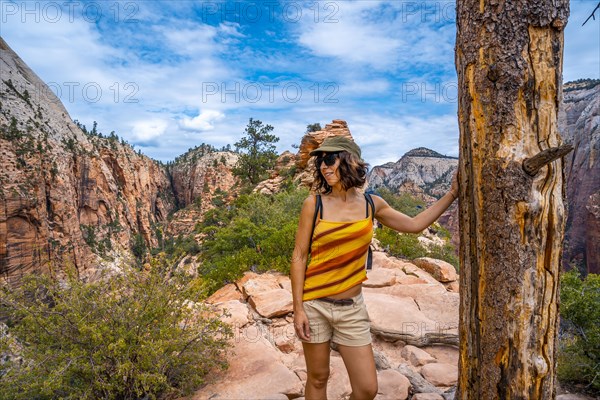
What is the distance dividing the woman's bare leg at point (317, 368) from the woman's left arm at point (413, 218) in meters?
0.81

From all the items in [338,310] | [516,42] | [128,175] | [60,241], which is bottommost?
[60,241]

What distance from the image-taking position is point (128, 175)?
5944cm

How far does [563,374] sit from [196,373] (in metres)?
3.52

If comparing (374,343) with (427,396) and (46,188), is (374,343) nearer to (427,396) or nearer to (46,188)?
(427,396)

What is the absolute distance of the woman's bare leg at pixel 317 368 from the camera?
6.64 ft

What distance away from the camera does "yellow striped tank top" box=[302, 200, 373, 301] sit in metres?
1.98

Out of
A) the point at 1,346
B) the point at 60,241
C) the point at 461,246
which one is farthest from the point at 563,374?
the point at 60,241

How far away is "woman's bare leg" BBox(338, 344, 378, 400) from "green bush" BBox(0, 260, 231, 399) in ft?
5.46

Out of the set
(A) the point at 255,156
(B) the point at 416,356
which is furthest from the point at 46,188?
(B) the point at 416,356

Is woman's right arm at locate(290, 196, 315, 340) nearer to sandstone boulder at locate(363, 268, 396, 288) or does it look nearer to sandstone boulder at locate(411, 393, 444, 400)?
sandstone boulder at locate(411, 393, 444, 400)

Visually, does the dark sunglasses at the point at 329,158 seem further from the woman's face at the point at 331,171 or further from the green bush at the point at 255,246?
the green bush at the point at 255,246

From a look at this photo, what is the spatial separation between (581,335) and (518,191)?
3.15m

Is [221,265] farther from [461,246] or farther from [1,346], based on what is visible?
[461,246]

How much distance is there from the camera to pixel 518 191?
1.55 metres
